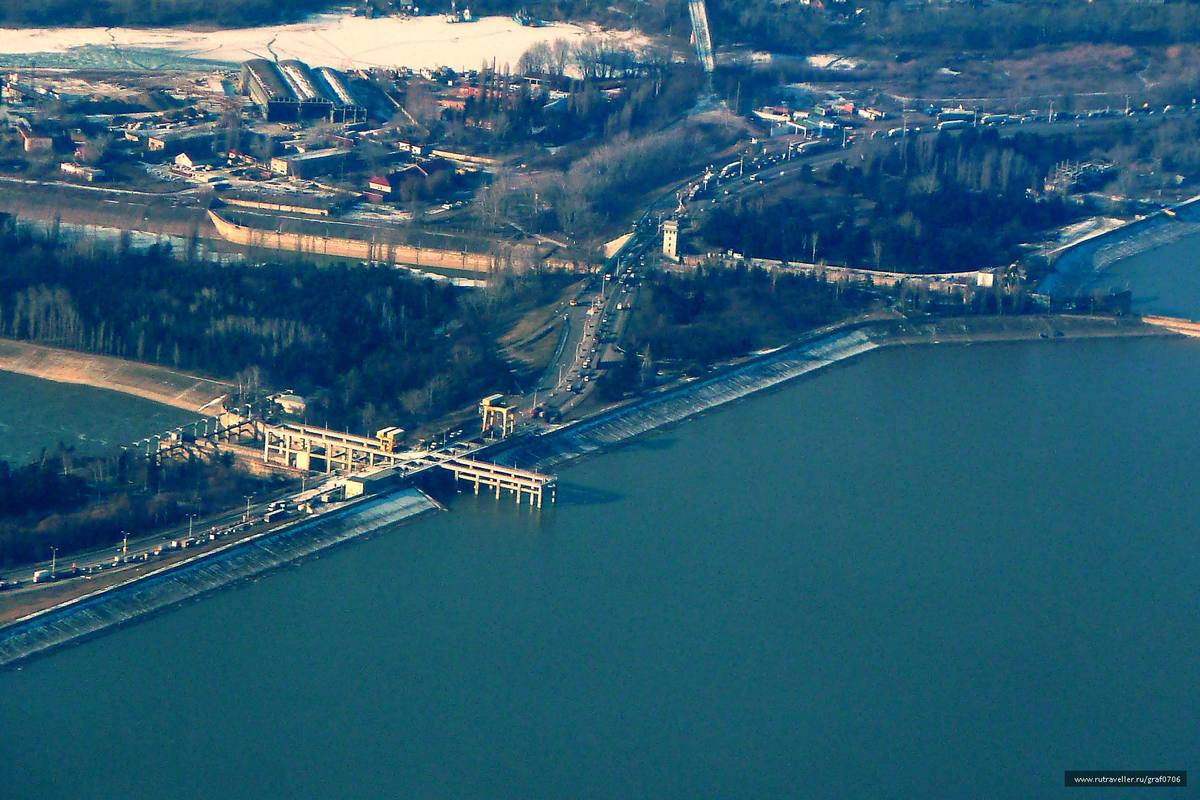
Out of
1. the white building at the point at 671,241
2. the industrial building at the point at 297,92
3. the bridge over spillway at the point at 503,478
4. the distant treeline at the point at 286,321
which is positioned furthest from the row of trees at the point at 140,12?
the bridge over spillway at the point at 503,478

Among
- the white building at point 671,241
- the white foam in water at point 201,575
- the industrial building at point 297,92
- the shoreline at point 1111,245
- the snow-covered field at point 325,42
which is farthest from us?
the snow-covered field at point 325,42

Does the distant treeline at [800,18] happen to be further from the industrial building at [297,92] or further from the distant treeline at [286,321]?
the distant treeline at [286,321]

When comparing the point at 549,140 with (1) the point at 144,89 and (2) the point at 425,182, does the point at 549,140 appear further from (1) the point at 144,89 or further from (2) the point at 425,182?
(1) the point at 144,89

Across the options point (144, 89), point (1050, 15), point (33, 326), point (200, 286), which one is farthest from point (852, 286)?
point (1050, 15)

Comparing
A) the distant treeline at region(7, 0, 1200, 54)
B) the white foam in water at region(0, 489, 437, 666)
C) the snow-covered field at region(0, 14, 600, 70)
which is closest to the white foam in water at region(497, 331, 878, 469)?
the white foam in water at region(0, 489, 437, 666)

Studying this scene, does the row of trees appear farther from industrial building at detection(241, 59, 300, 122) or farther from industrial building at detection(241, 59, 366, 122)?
industrial building at detection(241, 59, 366, 122)

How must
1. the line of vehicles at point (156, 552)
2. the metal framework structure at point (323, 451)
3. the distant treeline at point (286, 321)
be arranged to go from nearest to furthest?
the line of vehicles at point (156, 552), the metal framework structure at point (323, 451), the distant treeline at point (286, 321)

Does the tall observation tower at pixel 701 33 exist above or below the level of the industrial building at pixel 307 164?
above
